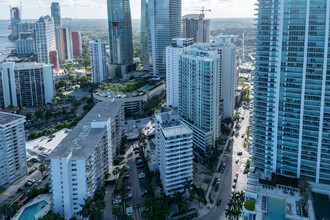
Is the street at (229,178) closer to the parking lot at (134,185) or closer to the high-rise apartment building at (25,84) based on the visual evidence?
the parking lot at (134,185)

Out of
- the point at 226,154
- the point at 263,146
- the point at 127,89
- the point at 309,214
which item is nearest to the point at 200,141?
the point at 226,154

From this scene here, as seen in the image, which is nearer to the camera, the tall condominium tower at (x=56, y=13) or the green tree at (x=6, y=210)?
the green tree at (x=6, y=210)

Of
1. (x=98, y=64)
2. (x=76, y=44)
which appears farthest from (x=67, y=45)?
(x=98, y=64)

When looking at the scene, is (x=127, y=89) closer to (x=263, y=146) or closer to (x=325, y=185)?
(x=263, y=146)

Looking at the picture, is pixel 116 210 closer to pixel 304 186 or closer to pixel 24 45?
pixel 304 186

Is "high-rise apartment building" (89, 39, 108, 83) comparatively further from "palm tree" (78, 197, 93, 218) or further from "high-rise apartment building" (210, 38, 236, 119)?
"palm tree" (78, 197, 93, 218)

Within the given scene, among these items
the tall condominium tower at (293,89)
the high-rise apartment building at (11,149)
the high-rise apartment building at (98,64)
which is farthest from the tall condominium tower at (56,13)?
the tall condominium tower at (293,89)
